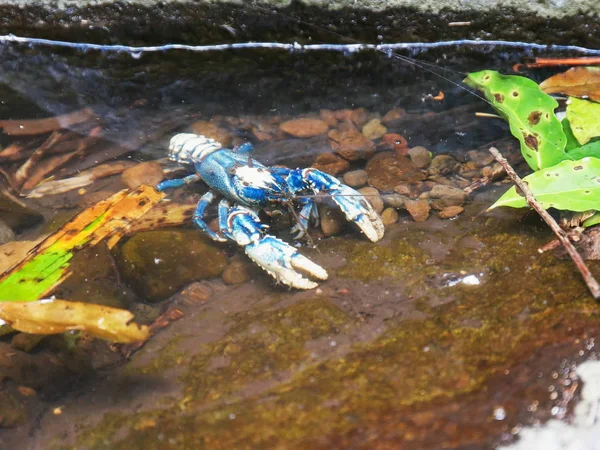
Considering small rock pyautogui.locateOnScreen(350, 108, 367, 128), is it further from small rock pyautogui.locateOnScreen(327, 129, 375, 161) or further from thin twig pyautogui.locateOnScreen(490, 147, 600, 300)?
thin twig pyautogui.locateOnScreen(490, 147, 600, 300)

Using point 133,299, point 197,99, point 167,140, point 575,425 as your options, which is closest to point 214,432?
point 133,299

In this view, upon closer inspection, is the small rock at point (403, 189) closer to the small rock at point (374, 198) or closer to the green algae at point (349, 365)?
the small rock at point (374, 198)

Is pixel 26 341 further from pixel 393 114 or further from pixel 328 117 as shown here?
pixel 393 114

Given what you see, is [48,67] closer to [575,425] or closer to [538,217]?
[538,217]

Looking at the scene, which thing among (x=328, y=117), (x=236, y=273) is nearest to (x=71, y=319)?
(x=236, y=273)

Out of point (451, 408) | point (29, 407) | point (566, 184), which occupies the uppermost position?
point (566, 184)

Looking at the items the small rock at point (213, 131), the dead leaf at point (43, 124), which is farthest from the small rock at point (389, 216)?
the dead leaf at point (43, 124)
